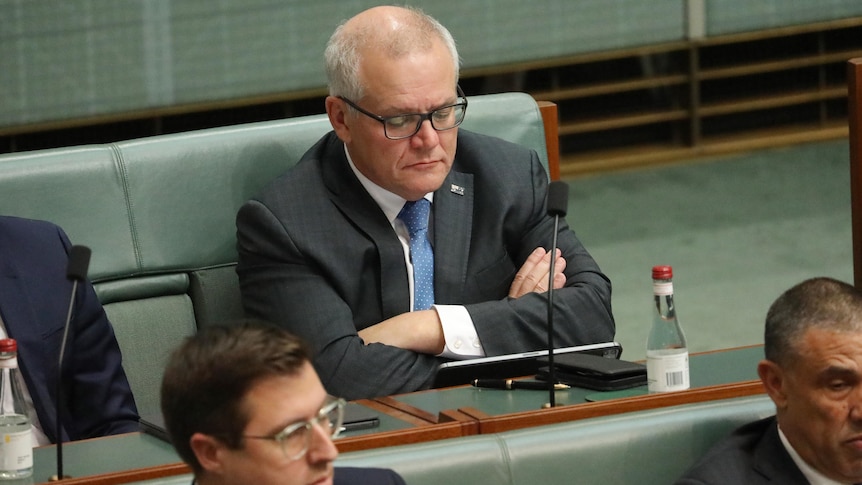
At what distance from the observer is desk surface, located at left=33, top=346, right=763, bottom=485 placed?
6.86 ft

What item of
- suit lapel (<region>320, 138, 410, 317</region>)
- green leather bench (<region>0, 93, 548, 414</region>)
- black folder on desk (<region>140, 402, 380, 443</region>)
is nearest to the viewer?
black folder on desk (<region>140, 402, 380, 443</region>)

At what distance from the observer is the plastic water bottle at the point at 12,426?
2.06 meters

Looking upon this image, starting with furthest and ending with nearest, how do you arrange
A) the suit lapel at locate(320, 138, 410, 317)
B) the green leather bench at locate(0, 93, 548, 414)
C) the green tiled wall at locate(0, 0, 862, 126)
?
the green tiled wall at locate(0, 0, 862, 126), the green leather bench at locate(0, 93, 548, 414), the suit lapel at locate(320, 138, 410, 317)

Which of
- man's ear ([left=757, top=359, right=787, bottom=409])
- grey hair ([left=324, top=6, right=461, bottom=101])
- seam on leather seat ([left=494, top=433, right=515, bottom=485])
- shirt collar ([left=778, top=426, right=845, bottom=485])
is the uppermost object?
grey hair ([left=324, top=6, right=461, bottom=101])

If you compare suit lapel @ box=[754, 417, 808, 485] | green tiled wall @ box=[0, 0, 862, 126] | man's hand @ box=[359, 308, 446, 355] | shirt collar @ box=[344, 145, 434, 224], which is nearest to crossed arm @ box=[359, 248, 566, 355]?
man's hand @ box=[359, 308, 446, 355]

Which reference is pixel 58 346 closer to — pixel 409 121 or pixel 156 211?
pixel 156 211

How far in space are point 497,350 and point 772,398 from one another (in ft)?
2.47

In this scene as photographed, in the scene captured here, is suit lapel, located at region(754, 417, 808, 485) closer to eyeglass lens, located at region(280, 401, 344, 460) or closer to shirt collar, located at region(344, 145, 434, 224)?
eyeglass lens, located at region(280, 401, 344, 460)

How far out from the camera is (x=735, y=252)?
5.39 meters

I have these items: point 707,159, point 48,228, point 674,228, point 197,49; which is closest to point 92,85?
point 197,49

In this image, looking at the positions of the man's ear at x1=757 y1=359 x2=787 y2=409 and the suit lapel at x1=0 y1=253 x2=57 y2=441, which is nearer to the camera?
the man's ear at x1=757 y1=359 x2=787 y2=409

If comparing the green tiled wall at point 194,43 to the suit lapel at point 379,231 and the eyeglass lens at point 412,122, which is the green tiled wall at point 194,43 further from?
the eyeglass lens at point 412,122

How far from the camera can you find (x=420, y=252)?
2.98 m

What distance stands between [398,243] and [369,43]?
1.33 feet
